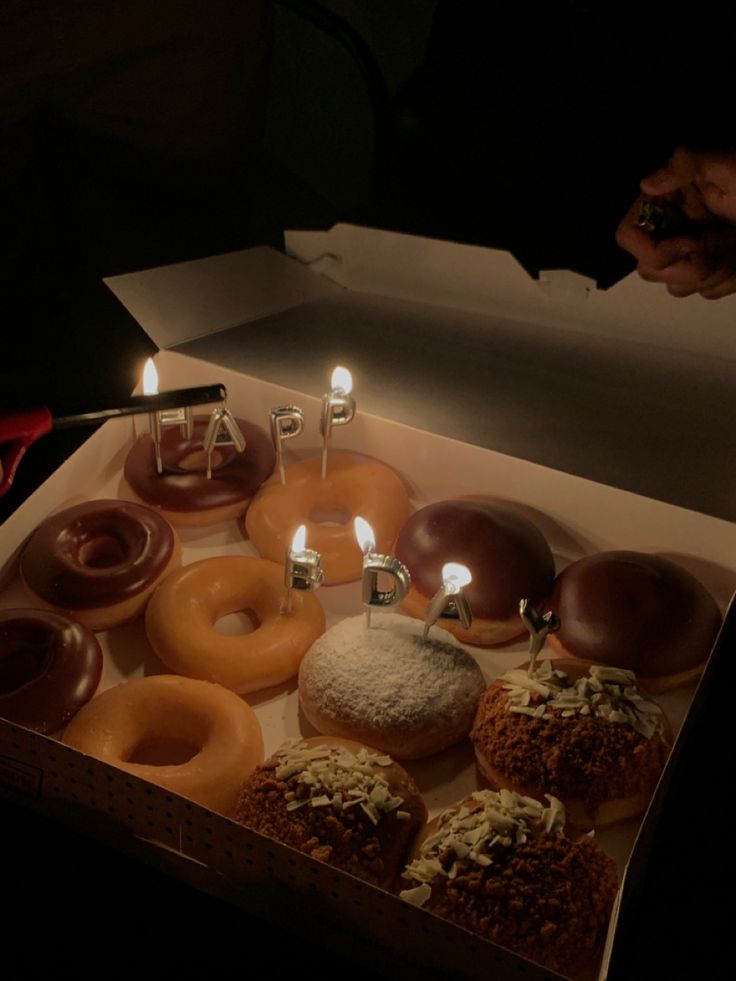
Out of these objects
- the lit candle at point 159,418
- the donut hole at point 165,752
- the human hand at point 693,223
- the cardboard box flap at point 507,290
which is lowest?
the donut hole at point 165,752

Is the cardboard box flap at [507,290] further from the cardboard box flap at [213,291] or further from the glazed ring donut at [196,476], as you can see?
the glazed ring donut at [196,476]

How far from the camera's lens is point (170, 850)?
3.74 feet

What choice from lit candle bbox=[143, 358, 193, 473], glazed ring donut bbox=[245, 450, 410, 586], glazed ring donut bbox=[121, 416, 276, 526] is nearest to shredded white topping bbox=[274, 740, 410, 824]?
glazed ring donut bbox=[245, 450, 410, 586]

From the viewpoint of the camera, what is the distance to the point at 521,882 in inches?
44.5

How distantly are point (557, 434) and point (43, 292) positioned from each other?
1.48m

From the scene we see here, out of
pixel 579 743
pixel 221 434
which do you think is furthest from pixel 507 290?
pixel 579 743

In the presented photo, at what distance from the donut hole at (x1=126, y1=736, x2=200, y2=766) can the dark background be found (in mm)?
275

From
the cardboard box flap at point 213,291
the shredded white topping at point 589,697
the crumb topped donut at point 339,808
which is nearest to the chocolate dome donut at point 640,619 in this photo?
the shredded white topping at point 589,697

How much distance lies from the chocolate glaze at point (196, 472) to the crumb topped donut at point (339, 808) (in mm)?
705

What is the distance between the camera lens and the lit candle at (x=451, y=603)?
4.87 feet

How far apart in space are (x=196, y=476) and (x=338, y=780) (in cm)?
85

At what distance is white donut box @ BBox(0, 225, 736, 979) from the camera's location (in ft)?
3.59

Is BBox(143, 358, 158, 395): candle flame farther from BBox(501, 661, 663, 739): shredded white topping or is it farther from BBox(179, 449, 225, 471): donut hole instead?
BBox(501, 661, 663, 739): shredded white topping

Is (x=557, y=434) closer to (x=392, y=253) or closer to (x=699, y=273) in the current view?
(x=699, y=273)
